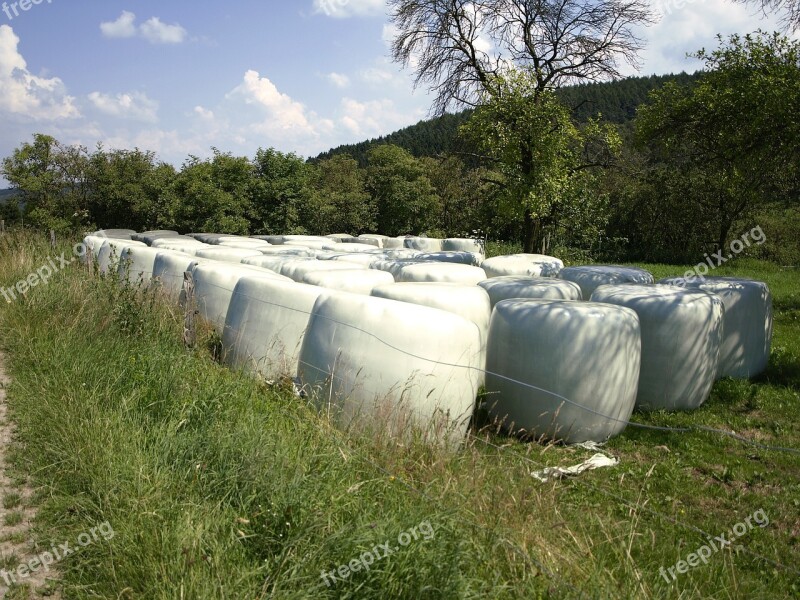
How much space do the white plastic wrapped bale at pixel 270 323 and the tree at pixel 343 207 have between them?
26138 millimetres

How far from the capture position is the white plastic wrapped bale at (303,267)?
341 inches

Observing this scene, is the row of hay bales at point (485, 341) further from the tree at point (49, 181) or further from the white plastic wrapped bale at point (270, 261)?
the tree at point (49, 181)

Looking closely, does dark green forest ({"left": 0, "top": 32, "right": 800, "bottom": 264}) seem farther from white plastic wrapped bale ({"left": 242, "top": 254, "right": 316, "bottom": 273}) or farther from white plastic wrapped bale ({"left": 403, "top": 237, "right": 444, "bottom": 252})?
white plastic wrapped bale ({"left": 242, "top": 254, "right": 316, "bottom": 273})

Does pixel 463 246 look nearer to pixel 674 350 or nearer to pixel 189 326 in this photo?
pixel 674 350

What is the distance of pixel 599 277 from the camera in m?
8.97

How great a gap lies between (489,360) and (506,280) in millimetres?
2295

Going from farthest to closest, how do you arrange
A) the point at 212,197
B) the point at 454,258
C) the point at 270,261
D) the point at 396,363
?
the point at 212,197 → the point at 454,258 → the point at 270,261 → the point at 396,363

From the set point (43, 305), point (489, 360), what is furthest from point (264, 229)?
point (489, 360)

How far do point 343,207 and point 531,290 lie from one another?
3289 cm

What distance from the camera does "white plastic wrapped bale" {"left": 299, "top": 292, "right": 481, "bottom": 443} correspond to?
4.93 metres

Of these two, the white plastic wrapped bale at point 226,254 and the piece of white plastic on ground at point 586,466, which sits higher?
the white plastic wrapped bale at point 226,254

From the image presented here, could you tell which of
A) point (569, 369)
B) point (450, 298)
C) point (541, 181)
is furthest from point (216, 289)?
point (541, 181)

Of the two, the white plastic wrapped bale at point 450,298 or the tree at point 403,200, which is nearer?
the white plastic wrapped bale at point 450,298

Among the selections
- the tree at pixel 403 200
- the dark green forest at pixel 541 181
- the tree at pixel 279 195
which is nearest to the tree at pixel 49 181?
the dark green forest at pixel 541 181
